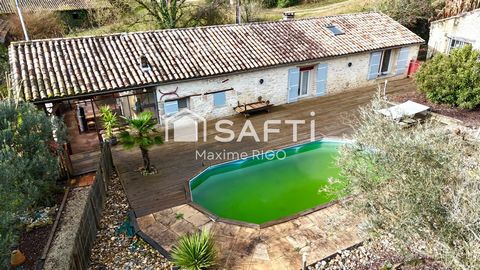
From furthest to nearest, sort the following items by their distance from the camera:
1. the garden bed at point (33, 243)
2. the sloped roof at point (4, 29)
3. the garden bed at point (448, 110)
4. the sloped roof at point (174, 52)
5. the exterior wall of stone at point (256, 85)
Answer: the sloped roof at point (4, 29) < the exterior wall of stone at point (256, 85) < the garden bed at point (448, 110) < the sloped roof at point (174, 52) < the garden bed at point (33, 243)

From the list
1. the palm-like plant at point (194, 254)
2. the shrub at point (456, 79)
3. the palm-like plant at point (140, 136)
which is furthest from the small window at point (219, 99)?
the shrub at point (456, 79)

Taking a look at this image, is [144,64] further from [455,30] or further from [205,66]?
[455,30]

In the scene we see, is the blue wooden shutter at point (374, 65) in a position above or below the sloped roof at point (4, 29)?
below

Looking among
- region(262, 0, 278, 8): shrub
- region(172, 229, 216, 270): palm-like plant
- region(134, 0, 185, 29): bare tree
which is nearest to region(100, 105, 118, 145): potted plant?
region(172, 229, 216, 270): palm-like plant

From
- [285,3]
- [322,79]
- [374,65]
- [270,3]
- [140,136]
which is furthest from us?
[270,3]

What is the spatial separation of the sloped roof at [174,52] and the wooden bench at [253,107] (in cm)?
204

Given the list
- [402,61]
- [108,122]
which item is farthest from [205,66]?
[402,61]

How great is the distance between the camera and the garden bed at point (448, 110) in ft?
52.1

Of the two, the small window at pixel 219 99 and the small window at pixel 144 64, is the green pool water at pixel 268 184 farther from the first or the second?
the small window at pixel 144 64

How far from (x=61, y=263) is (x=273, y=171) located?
7809 mm

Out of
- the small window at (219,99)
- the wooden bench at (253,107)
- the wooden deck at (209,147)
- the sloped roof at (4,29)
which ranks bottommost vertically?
the wooden deck at (209,147)

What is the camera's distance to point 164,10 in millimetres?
28078

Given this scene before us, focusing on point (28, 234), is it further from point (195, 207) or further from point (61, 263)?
point (195, 207)

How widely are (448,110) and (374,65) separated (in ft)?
18.6
